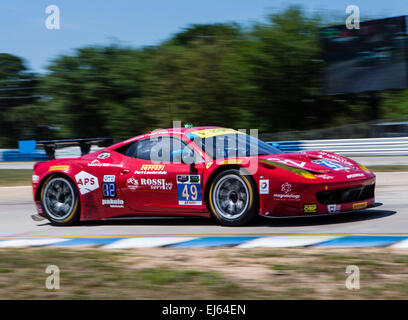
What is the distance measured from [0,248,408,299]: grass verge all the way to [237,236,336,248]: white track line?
223mm

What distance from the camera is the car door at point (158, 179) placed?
701cm

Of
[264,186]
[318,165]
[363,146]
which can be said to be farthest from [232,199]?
[363,146]

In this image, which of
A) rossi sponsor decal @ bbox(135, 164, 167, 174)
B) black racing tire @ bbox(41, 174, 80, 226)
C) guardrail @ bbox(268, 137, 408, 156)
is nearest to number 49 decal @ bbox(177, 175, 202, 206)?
rossi sponsor decal @ bbox(135, 164, 167, 174)

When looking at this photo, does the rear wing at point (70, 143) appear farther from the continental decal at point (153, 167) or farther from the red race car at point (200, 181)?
the continental decal at point (153, 167)

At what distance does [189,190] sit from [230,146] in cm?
74

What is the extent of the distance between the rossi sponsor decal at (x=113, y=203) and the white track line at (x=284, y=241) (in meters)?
2.20

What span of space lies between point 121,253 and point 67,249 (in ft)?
2.24

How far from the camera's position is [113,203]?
7.58 m

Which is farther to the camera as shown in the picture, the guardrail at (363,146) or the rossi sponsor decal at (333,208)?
the guardrail at (363,146)

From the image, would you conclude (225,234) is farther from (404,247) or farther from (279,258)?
(404,247)

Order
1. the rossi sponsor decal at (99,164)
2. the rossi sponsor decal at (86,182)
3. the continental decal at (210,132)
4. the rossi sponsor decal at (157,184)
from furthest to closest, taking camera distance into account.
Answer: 1. the rossi sponsor decal at (86,182)
2. the rossi sponsor decal at (99,164)
3. the continental decal at (210,132)
4. the rossi sponsor decal at (157,184)

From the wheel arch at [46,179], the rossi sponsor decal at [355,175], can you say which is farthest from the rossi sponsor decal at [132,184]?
the rossi sponsor decal at [355,175]

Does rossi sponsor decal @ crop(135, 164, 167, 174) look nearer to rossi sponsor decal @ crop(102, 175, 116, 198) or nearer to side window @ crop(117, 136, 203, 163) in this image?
side window @ crop(117, 136, 203, 163)

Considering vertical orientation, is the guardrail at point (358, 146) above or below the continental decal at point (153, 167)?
above
